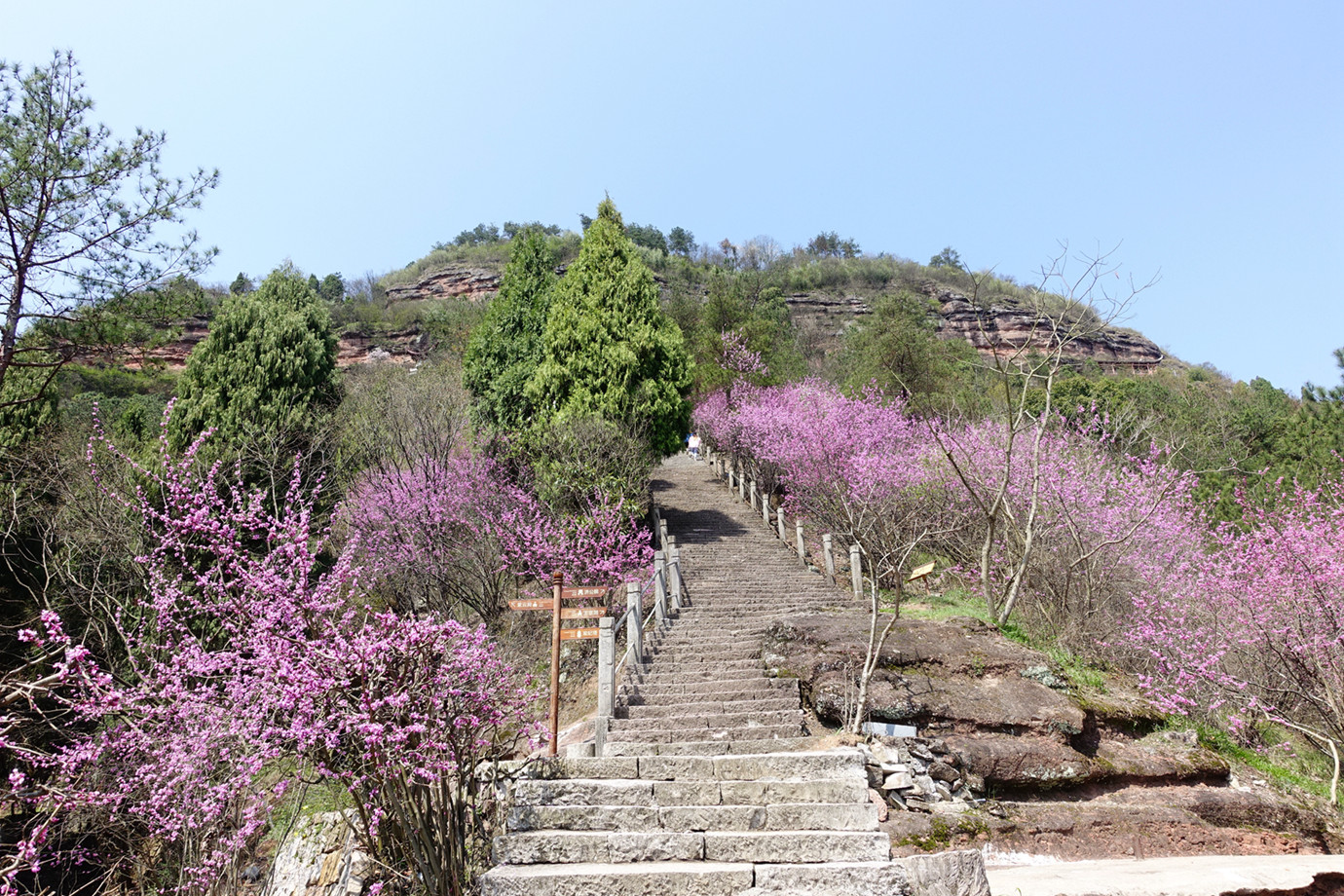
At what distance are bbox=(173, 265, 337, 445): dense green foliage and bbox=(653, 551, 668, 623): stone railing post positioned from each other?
7.41 metres

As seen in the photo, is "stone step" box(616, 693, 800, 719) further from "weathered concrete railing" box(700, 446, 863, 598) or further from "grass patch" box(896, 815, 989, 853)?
"weathered concrete railing" box(700, 446, 863, 598)

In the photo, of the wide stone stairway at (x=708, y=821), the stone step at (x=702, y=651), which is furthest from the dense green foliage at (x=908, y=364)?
the wide stone stairway at (x=708, y=821)

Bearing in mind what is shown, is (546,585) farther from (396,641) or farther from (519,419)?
(396,641)

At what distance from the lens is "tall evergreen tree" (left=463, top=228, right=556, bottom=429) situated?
1981 centimetres

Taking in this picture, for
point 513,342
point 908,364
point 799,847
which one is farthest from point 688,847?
point 908,364

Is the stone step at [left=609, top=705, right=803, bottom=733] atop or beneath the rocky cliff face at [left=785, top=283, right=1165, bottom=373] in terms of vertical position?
beneath

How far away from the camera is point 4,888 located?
4316 millimetres

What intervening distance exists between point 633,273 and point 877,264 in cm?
5799

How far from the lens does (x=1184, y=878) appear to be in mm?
5012

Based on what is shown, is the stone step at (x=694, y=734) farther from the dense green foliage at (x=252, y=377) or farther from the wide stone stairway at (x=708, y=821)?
the dense green foliage at (x=252, y=377)

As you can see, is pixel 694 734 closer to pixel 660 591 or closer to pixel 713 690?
pixel 713 690

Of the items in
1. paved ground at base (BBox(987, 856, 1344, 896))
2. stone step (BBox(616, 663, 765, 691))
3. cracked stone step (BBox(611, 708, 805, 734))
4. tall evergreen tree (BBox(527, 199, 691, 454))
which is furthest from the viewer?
tall evergreen tree (BBox(527, 199, 691, 454))

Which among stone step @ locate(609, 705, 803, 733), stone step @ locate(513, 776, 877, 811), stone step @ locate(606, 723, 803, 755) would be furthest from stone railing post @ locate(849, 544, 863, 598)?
stone step @ locate(513, 776, 877, 811)

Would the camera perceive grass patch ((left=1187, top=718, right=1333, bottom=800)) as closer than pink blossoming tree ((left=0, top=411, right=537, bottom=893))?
No
